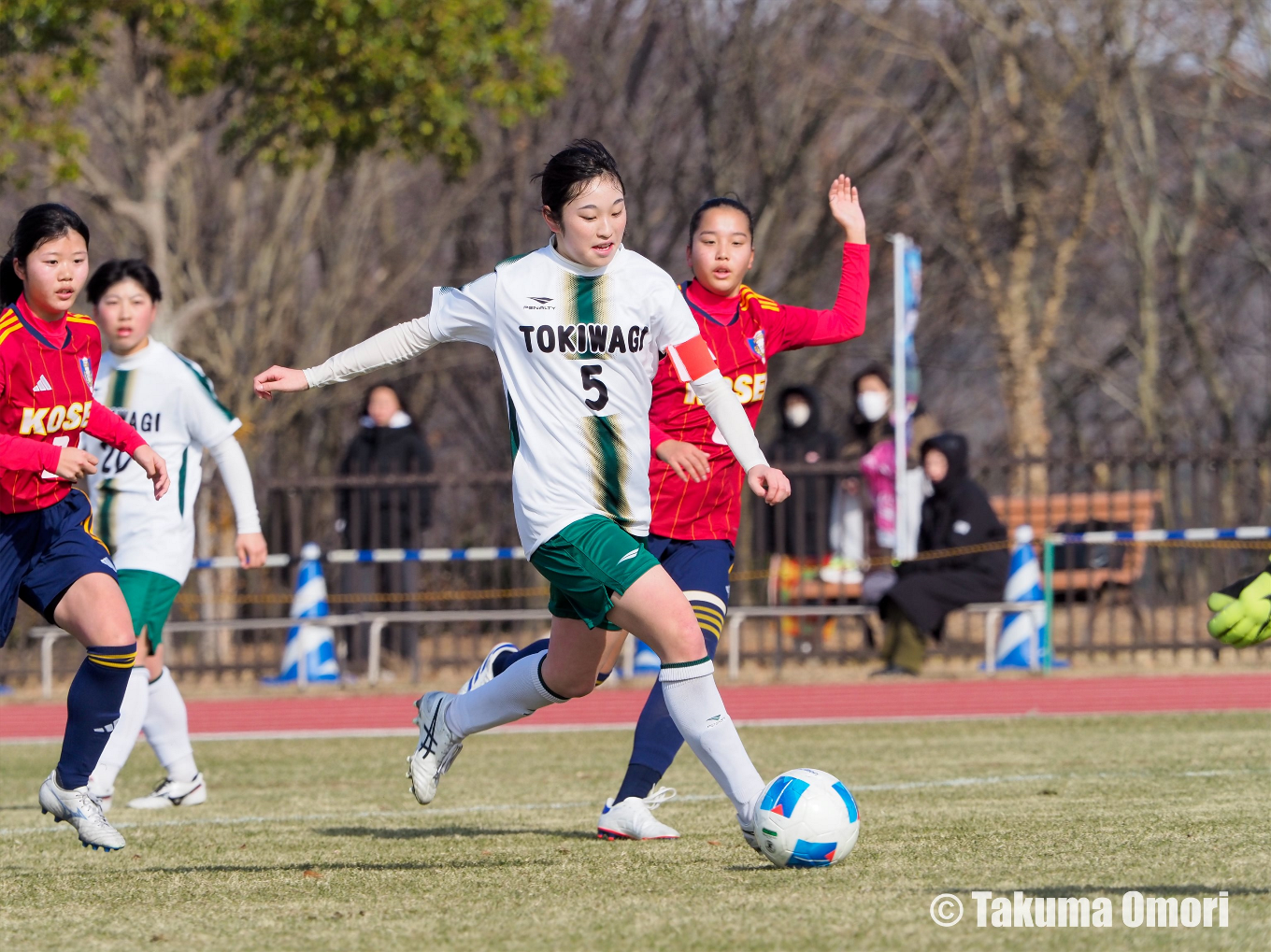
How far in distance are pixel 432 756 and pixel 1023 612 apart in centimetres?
954

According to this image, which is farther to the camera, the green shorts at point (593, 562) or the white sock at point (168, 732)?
the white sock at point (168, 732)

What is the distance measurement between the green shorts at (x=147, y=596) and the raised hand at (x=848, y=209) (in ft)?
10.4

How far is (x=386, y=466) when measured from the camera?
15938mm

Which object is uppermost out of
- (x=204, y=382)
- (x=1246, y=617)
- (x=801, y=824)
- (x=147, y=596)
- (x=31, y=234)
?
(x=31, y=234)

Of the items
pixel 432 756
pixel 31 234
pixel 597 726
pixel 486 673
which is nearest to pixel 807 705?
pixel 597 726

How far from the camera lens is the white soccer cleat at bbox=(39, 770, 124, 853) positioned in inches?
237

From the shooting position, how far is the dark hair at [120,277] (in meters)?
7.71

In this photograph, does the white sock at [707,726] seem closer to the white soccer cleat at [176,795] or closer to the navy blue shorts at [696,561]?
the navy blue shorts at [696,561]

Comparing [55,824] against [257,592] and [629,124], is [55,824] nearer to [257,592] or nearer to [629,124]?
[257,592]

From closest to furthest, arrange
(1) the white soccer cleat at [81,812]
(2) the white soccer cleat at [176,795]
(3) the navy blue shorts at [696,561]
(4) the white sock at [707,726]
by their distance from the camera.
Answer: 1. (4) the white sock at [707,726]
2. (1) the white soccer cleat at [81,812]
3. (3) the navy blue shorts at [696,561]
4. (2) the white soccer cleat at [176,795]

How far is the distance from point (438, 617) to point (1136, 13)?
12585 millimetres

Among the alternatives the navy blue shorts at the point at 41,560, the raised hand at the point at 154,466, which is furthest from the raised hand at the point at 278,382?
the navy blue shorts at the point at 41,560

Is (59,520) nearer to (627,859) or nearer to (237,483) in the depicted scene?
(237,483)
